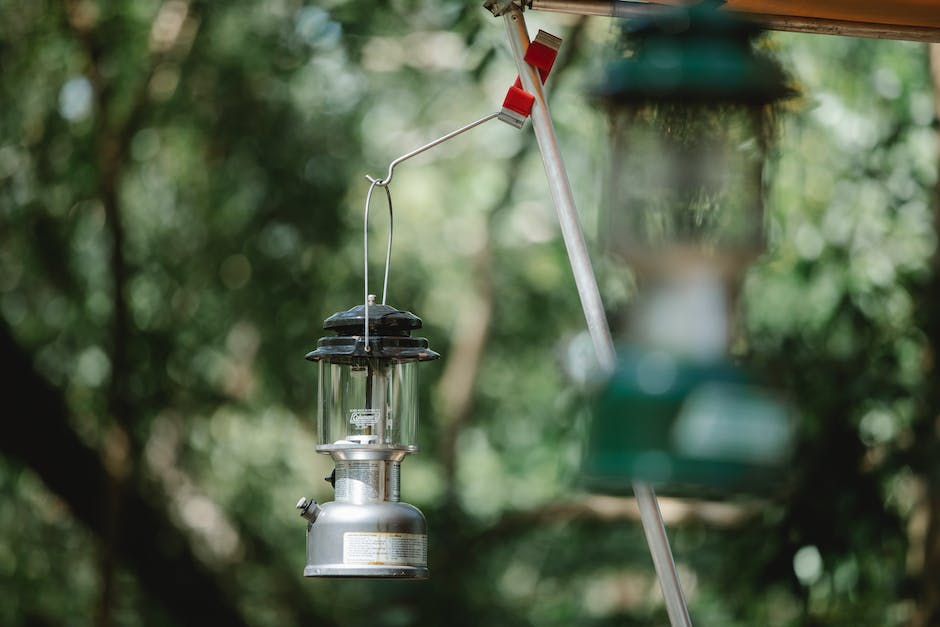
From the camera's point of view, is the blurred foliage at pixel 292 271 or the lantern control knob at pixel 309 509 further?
the blurred foliage at pixel 292 271

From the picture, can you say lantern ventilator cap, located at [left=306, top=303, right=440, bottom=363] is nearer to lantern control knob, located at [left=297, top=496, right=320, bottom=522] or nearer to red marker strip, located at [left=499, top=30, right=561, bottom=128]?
lantern control knob, located at [left=297, top=496, right=320, bottom=522]

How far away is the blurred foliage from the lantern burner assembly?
85.4 inches

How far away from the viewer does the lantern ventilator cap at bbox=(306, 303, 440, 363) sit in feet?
7.80

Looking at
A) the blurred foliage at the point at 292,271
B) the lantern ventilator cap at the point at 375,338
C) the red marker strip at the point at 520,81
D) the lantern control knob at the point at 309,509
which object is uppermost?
the blurred foliage at the point at 292,271

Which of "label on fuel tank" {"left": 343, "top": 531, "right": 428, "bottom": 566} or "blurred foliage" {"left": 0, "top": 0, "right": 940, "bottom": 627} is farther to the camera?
"blurred foliage" {"left": 0, "top": 0, "right": 940, "bottom": 627}

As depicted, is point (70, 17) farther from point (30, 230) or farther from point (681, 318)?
point (681, 318)

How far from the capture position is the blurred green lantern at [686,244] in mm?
1210

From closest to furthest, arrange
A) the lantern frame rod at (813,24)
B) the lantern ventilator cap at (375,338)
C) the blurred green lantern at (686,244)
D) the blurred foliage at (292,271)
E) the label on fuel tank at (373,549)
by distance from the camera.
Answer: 1. the blurred green lantern at (686,244)
2. the lantern frame rod at (813,24)
3. the label on fuel tank at (373,549)
4. the lantern ventilator cap at (375,338)
5. the blurred foliage at (292,271)

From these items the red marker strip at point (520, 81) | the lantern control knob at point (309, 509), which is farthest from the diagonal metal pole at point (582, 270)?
the lantern control knob at point (309, 509)

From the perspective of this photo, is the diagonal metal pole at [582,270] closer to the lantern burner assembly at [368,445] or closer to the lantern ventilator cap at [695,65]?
the lantern burner assembly at [368,445]

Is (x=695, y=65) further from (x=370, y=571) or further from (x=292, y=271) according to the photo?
(x=292, y=271)

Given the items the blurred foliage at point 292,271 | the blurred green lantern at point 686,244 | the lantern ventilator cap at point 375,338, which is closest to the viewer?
the blurred green lantern at point 686,244

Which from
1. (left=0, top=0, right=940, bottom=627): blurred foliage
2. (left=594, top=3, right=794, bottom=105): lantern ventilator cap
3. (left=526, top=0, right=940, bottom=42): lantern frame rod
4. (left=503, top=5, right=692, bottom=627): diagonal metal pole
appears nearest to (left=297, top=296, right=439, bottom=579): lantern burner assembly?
(left=503, top=5, right=692, bottom=627): diagonal metal pole

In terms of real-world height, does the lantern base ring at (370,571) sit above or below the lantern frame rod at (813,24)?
below
